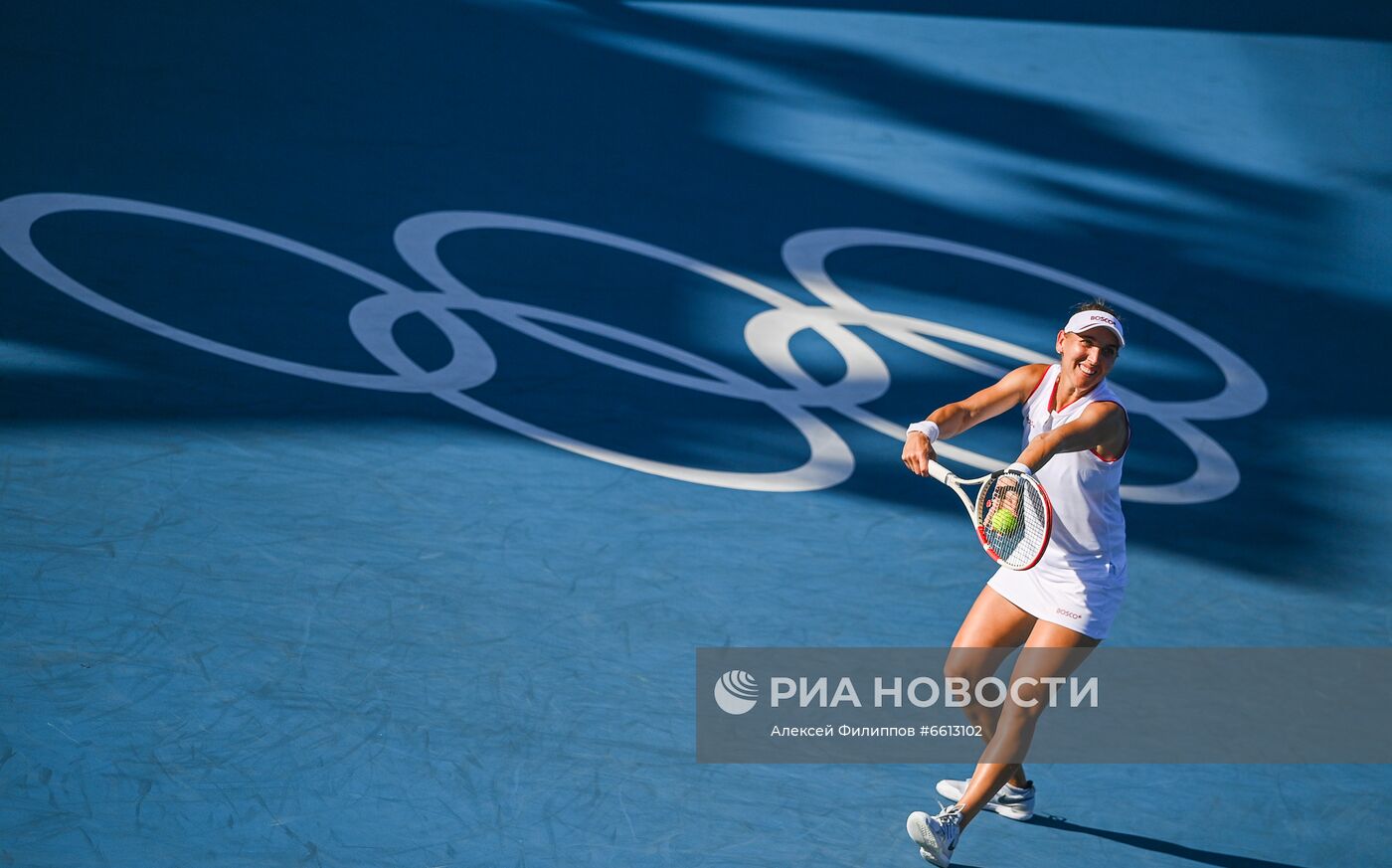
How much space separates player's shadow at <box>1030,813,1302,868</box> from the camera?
18.2 ft

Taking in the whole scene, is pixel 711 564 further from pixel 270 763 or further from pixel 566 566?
pixel 270 763

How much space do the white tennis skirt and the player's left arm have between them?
1.56ft

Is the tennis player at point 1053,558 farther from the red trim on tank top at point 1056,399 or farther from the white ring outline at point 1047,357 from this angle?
the white ring outline at point 1047,357

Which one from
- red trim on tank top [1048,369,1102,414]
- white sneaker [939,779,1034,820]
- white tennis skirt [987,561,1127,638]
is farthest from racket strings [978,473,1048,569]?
white sneaker [939,779,1034,820]

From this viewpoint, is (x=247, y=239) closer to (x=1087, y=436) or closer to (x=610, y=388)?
(x=610, y=388)

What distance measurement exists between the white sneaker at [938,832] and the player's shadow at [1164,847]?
65cm

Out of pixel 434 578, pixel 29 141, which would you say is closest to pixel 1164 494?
pixel 434 578

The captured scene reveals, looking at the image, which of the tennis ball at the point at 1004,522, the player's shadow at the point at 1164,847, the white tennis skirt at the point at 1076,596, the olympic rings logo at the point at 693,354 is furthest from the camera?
the olympic rings logo at the point at 693,354

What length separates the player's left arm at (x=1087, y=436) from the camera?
478 centimetres

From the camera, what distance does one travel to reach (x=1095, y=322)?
16.5ft

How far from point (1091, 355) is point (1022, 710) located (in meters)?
1.28

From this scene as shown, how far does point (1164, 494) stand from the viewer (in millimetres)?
8266

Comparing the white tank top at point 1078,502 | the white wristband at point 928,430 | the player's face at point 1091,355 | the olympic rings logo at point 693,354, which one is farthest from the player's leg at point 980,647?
the olympic rings logo at point 693,354

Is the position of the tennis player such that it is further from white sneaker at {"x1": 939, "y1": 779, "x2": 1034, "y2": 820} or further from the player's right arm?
white sneaker at {"x1": 939, "y1": 779, "x2": 1034, "y2": 820}
